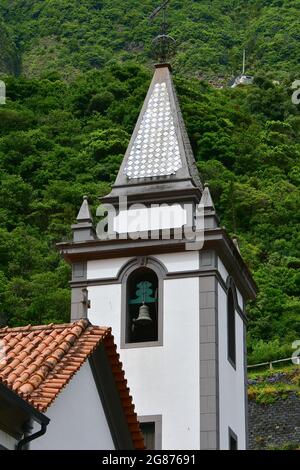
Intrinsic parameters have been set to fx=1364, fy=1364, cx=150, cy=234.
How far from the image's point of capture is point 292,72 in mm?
82750

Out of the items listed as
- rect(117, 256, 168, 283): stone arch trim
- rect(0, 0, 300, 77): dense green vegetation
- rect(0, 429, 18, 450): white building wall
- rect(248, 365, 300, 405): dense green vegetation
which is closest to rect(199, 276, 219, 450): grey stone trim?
rect(117, 256, 168, 283): stone arch trim

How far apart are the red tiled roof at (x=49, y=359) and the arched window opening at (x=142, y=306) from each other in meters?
5.77

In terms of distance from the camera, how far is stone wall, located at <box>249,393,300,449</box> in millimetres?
37656

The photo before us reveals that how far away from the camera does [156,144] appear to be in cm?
2327

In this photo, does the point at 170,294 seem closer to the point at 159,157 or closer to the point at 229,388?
the point at 229,388

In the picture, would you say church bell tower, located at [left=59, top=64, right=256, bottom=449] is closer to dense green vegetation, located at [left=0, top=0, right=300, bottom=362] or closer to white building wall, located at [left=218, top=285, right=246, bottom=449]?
white building wall, located at [left=218, top=285, right=246, bottom=449]

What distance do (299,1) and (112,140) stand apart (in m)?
47.9

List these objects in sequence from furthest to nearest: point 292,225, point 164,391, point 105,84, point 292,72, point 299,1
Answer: point 299,1, point 292,72, point 105,84, point 292,225, point 164,391

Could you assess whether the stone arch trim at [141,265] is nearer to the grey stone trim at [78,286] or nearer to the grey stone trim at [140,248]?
the grey stone trim at [140,248]

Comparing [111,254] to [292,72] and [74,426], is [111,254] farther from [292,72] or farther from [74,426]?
[292,72]

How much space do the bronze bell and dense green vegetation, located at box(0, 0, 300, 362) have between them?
16.7 m

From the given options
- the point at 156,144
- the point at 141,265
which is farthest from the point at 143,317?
the point at 156,144

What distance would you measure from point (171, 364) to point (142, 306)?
1.06m
